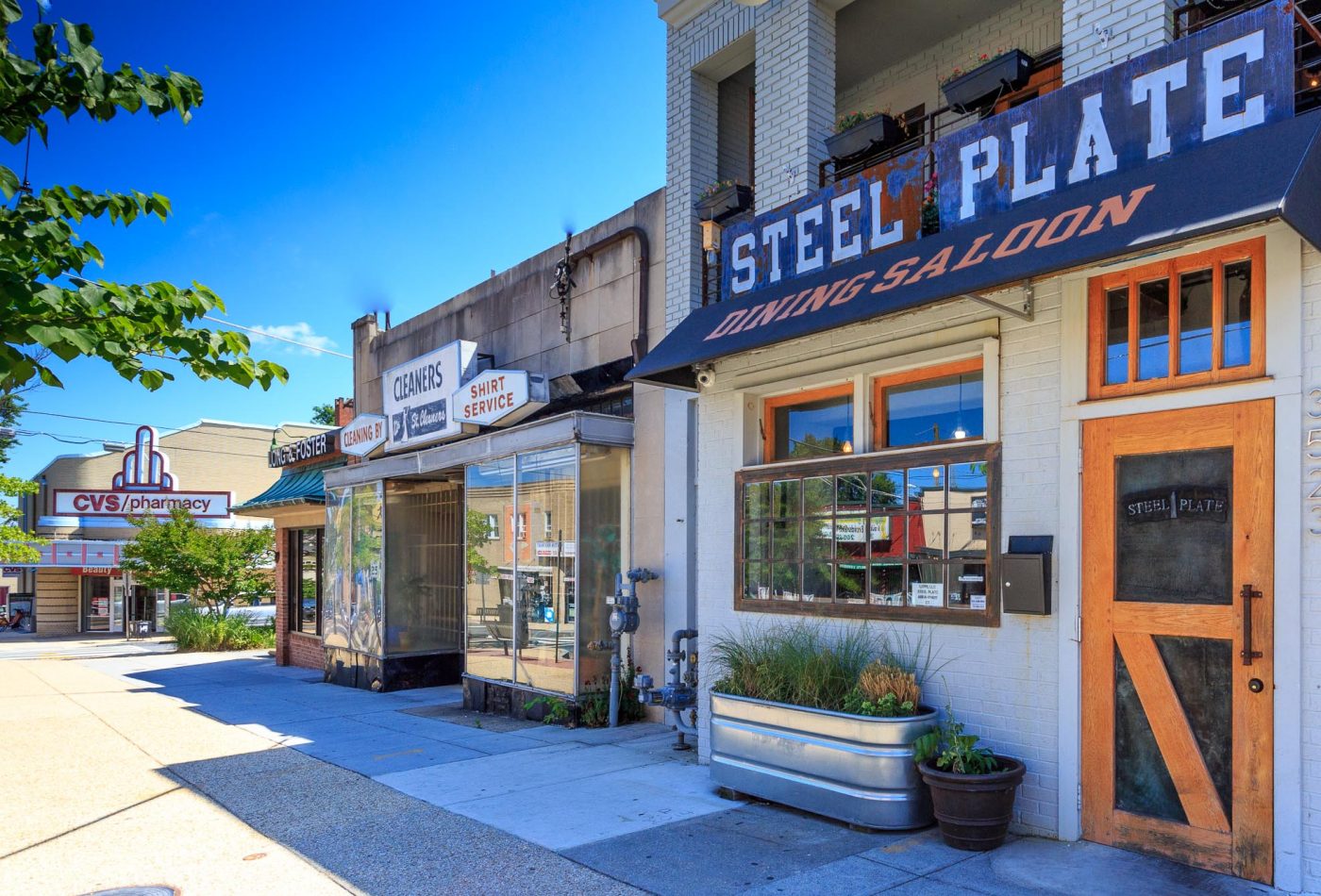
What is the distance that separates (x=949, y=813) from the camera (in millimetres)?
5520

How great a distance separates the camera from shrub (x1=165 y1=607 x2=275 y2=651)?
2289 cm

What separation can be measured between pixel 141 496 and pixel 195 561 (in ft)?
44.3

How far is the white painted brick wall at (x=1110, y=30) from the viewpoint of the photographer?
5.66 m

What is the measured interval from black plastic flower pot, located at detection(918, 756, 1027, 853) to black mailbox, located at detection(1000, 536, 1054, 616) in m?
0.95

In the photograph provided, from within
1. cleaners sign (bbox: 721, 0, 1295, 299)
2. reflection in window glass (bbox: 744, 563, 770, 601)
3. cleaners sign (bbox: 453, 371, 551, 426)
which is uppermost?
cleaners sign (bbox: 721, 0, 1295, 299)

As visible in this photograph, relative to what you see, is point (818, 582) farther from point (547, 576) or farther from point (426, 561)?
point (426, 561)

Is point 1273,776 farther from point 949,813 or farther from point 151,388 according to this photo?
point 151,388

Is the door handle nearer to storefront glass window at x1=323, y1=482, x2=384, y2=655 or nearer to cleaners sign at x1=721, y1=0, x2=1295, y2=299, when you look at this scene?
cleaners sign at x1=721, y1=0, x2=1295, y2=299

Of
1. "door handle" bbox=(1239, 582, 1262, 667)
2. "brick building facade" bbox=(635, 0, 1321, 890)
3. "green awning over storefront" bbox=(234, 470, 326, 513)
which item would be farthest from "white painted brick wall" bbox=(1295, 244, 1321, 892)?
"green awning over storefront" bbox=(234, 470, 326, 513)

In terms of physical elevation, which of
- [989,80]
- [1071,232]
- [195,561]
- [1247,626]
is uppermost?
[989,80]

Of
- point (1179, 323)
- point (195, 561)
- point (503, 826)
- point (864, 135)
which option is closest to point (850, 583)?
point (1179, 323)

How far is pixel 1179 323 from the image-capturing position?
17.5 feet

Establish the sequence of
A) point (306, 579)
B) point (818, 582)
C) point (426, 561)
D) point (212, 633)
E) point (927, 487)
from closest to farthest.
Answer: point (927, 487) < point (818, 582) < point (426, 561) < point (306, 579) < point (212, 633)

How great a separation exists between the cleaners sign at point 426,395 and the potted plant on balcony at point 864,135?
6.49m
